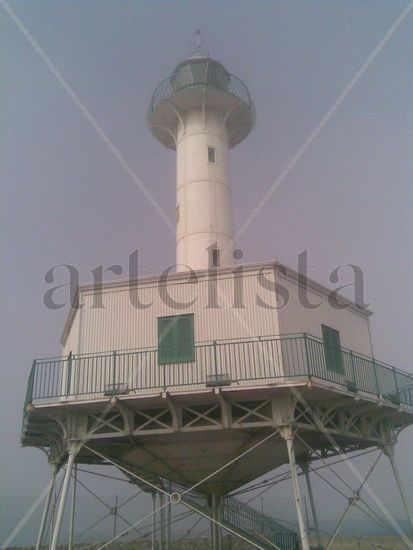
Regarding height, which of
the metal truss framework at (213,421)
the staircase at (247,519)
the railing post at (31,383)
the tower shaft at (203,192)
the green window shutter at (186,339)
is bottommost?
the staircase at (247,519)

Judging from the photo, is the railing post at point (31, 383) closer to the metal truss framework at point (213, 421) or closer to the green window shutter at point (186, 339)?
the metal truss framework at point (213, 421)

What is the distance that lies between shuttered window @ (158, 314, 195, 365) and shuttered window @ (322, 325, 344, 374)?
4.90 meters

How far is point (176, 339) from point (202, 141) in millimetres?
11321

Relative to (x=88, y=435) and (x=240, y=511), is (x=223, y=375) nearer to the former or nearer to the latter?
(x=88, y=435)

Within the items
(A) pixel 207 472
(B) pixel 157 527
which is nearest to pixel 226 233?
(A) pixel 207 472

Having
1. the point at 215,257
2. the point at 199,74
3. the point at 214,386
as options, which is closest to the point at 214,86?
the point at 199,74

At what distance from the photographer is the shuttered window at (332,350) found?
2000cm

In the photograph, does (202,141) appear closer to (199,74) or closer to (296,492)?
(199,74)

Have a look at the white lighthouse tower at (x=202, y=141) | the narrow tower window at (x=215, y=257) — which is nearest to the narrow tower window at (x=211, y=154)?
the white lighthouse tower at (x=202, y=141)

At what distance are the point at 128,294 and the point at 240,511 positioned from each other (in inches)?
456

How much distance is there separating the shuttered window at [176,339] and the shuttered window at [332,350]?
490 cm

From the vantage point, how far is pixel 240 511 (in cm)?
2481

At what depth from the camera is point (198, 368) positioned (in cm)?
1823

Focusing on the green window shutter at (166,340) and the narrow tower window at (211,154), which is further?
the narrow tower window at (211,154)
